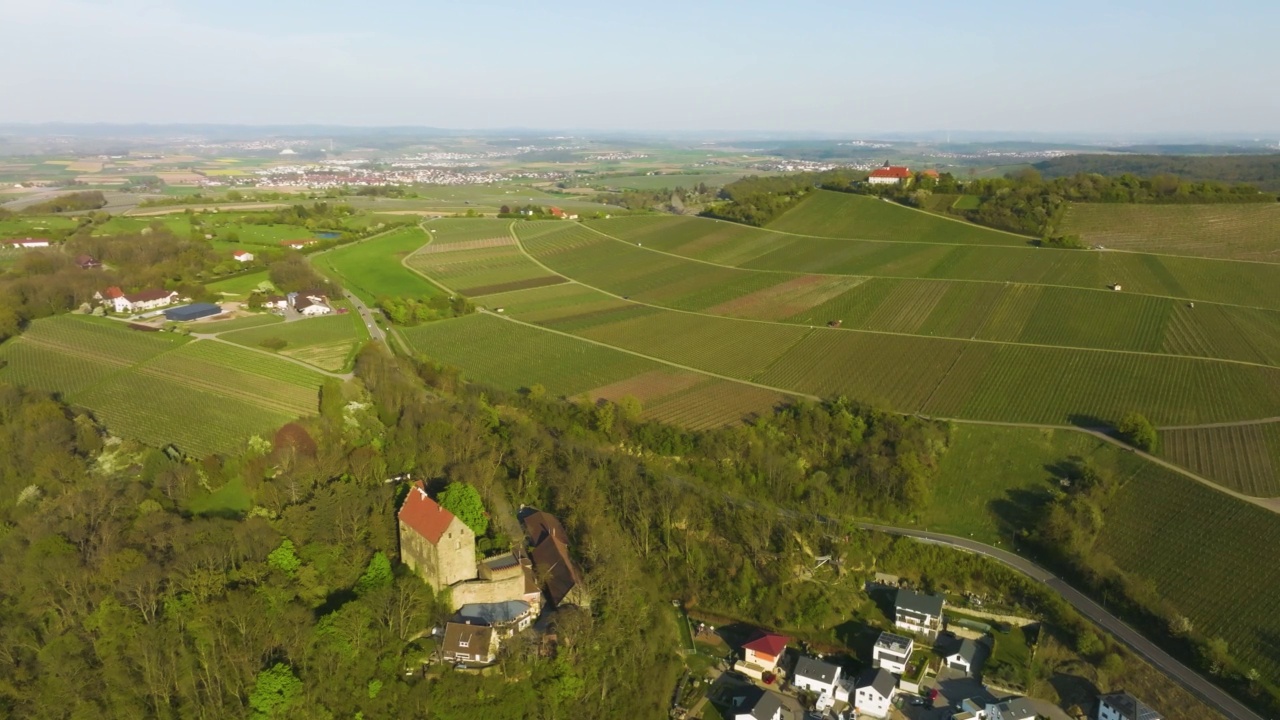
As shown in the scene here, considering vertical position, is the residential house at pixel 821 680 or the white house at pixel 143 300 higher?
the white house at pixel 143 300

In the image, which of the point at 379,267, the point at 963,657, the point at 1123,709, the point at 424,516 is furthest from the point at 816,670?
the point at 379,267

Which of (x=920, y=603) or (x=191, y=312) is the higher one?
(x=191, y=312)

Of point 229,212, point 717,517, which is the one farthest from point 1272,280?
point 229,212

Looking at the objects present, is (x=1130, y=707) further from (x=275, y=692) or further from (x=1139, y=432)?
(x=275, y=692)

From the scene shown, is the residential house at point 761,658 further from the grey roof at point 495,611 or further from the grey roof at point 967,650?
the grey roof at point 495,611

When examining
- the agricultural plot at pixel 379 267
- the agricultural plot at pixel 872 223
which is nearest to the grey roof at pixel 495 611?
the agricultural plot at pixel 379 267

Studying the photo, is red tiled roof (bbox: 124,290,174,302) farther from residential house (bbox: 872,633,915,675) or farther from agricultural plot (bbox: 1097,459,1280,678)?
agricultural plot (bbox: 1097,459,1280,678)
